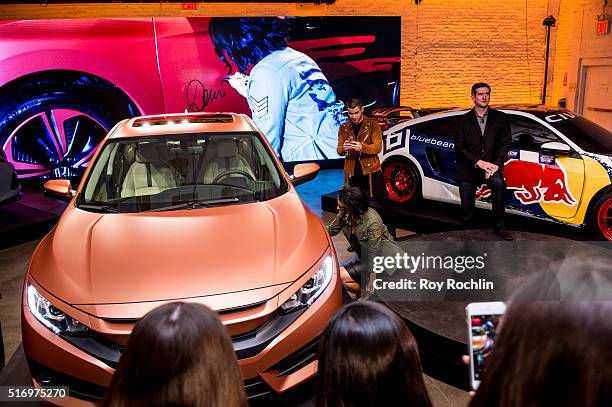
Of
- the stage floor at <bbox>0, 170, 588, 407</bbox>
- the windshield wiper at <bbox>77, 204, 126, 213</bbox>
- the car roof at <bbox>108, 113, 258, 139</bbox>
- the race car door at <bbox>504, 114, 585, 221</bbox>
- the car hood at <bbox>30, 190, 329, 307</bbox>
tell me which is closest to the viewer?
the car hood at <bbox>30, 190, 329, 307</bbox>

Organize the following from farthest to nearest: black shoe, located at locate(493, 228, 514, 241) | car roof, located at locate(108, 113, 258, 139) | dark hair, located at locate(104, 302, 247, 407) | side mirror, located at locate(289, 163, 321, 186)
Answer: black shoe, located at locate(493, 228, 514, 241) < side mirror, located at locate(289, 163, 321, 186) < car roof, located at locate(108, 113, 258, 139) < dark hair, located at locate(104, 302, 247, 407)

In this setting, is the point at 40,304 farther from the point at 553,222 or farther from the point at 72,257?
the point at 553,222

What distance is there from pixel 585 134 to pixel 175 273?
15.5 feet

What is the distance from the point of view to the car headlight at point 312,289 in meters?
2.58

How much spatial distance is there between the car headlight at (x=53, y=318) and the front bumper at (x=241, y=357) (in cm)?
3

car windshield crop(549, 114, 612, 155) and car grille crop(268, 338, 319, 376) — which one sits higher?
car windshield crop(549, 114, 612, 155)

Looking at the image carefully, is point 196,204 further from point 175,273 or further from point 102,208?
point 175,273

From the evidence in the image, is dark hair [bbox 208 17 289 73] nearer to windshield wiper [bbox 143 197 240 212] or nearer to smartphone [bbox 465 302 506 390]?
windshield wiper [bbox 143 197 240 212]

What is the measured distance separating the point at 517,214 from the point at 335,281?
355 centimetres

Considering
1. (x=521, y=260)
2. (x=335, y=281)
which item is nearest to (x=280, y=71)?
(x=521, y=260)

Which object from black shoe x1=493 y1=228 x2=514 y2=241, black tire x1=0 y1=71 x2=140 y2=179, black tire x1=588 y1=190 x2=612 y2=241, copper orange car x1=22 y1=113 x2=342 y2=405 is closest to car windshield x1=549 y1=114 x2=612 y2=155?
black tire x1=588 y1=190 x2=612 y2=241

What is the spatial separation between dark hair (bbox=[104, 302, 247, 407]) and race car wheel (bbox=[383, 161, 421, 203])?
18.1 feet

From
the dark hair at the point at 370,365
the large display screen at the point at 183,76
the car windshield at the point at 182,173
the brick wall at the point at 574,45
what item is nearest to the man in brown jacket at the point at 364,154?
the car windshield at the point at 182,173

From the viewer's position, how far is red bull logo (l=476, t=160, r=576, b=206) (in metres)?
5.20
